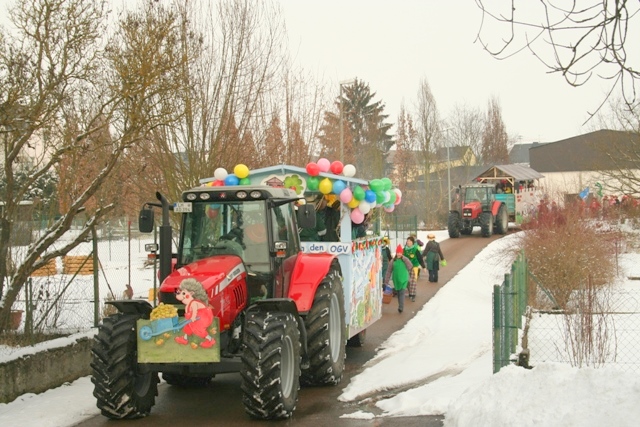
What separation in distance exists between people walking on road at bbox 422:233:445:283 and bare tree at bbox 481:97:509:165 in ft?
160

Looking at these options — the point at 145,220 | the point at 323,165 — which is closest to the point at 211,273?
the point at 145,220

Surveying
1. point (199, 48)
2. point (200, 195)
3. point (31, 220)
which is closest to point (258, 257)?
point (200, 195)

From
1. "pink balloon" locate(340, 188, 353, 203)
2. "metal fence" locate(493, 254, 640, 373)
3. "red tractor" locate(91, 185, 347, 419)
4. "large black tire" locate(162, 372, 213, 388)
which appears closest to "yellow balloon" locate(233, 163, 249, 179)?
"pink balloon" locate(340, 188, 353, 203)

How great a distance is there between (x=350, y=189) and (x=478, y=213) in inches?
934

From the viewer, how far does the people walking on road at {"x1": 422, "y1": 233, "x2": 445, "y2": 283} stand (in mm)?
23281

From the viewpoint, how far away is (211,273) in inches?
353

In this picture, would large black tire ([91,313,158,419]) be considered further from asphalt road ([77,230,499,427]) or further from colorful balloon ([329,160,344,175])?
colorful balloon ([329,160,344,175])

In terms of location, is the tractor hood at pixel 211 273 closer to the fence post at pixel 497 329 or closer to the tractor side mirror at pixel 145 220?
the tractor side mirror at pixel 145 220

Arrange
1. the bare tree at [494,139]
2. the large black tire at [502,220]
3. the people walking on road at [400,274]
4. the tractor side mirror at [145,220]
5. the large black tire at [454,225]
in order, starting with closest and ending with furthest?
the tractor side mirror at [145,220], the people walking on road at [400,274], the large black tire at [454,225], the large black tire at [502,220], the bare tree at [494,139]

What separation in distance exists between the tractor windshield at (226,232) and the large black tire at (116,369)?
1311mm

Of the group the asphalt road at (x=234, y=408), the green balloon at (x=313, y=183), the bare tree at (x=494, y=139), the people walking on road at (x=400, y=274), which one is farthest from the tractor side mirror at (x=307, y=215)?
the bare tree at (x=494, y=139)

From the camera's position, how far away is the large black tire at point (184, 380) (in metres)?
10.8

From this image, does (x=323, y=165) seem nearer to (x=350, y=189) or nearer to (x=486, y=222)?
(x=350, y=189)

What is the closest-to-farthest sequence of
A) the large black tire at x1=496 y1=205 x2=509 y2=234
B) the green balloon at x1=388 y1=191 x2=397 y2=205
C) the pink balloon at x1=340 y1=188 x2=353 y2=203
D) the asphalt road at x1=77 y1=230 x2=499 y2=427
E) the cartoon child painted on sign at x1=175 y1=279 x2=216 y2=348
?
the cartoon child painted on sign at x1=175 y1=279 x2=216 y2=348, the asphalt road at x1=77 y1=230 x2=499 y2=427, the pink balloon at x1=340 y1=188 x2=353 y2=203, the green balloon at x1=388 y1=191 x2=397 y2=205, the large black tire at x1=496 y1=205 x2=509 y2=234
